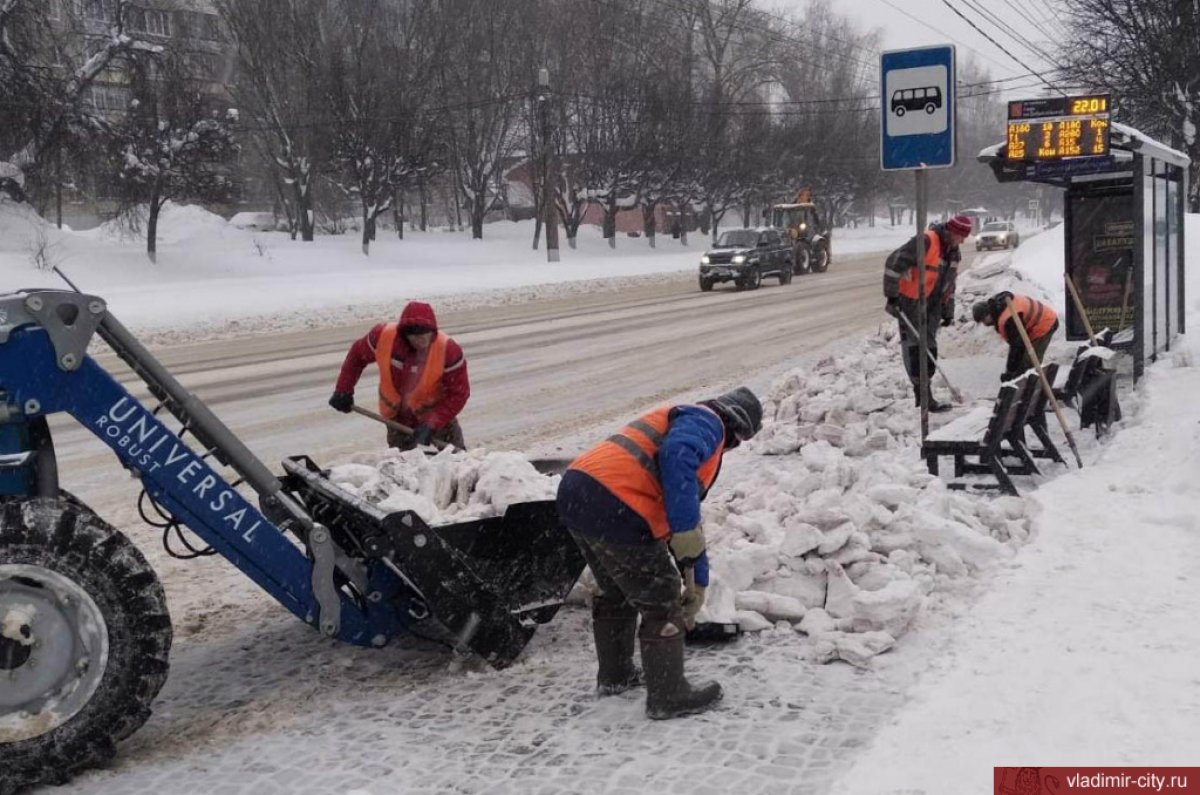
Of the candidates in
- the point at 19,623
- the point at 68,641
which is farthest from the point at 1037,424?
the point at 19,623

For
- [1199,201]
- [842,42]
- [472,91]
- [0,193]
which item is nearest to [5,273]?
[0,193]

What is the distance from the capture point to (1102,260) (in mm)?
12305

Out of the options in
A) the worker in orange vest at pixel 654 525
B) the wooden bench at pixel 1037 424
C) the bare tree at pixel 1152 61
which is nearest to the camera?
the worker in orange vest at pixel 654 525

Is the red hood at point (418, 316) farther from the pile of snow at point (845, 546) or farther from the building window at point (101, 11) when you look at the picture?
the building window at point (101, 11)

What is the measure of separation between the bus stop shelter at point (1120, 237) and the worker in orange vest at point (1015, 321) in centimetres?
148

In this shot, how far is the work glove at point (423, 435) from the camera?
6754 mm

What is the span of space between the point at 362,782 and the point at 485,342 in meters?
13.7

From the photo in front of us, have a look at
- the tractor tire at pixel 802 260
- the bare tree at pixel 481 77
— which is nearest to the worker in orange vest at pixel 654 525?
the tractor tire at pixel 802 260

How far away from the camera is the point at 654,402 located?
11.6m

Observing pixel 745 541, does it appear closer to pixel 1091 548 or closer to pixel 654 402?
pixel 1091 548

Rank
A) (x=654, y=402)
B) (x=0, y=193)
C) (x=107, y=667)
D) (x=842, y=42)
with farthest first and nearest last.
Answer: (x=842, y=42), (x=0, y=193), (x=654, y=402), (x=107, y=667)

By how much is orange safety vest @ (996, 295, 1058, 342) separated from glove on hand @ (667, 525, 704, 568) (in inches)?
221

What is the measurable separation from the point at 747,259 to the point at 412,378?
75.4 ft

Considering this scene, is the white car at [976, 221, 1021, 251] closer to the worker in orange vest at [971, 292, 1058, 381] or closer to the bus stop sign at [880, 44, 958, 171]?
the worker in orange vest at [971, 292, 1058, 381]
